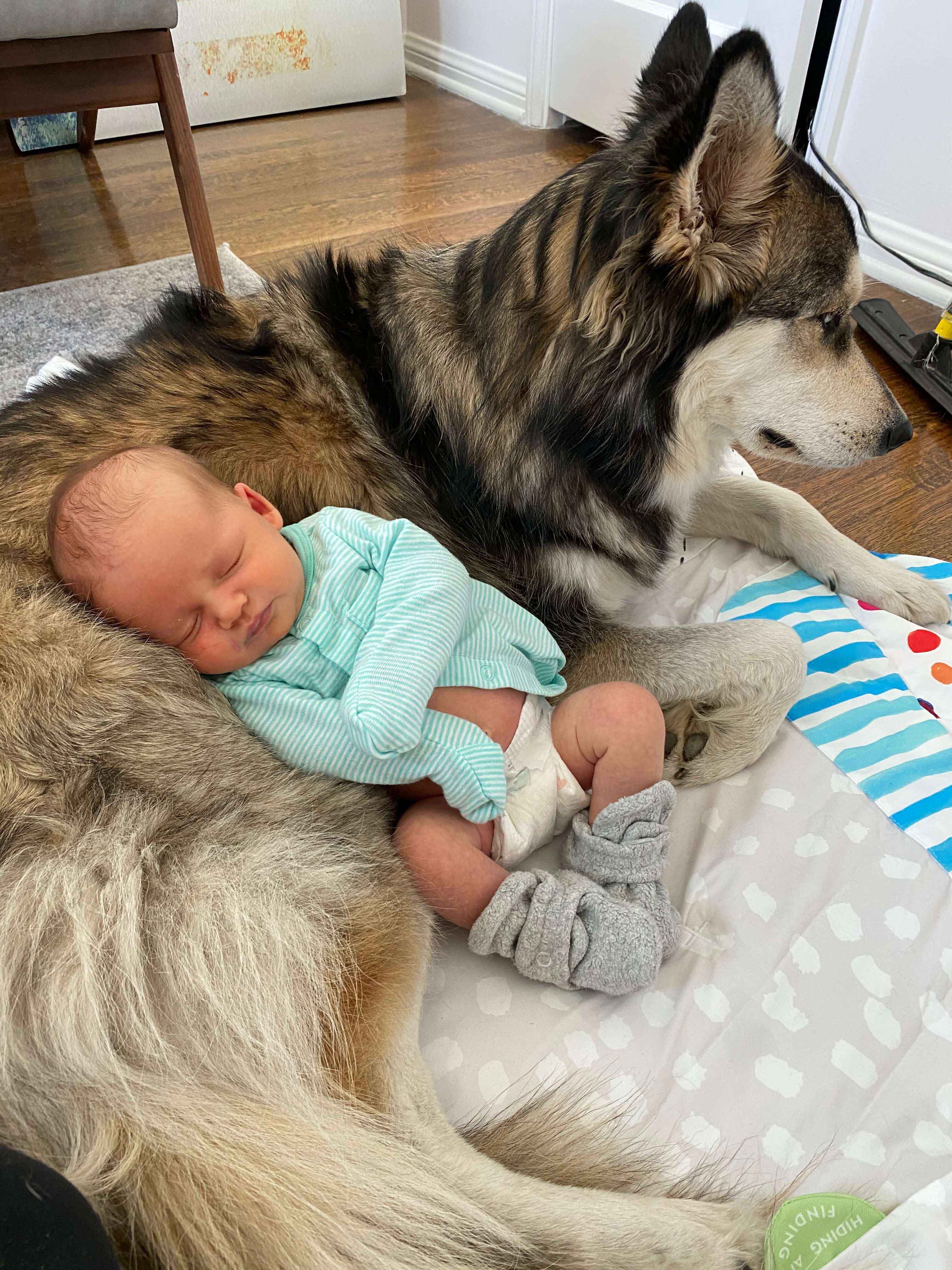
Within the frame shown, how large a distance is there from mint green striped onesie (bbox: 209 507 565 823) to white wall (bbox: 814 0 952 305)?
214cm

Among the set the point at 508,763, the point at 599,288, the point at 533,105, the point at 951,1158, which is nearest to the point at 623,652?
the point at 508,763

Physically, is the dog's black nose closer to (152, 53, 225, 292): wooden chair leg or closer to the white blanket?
the white blanket

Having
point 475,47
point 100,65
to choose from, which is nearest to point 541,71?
point 475,47

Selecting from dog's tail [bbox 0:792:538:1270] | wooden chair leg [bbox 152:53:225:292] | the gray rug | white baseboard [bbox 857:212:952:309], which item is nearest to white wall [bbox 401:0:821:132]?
white baseboard [bbox 857:212:952:309]

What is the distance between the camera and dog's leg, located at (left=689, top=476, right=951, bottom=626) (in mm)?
1577

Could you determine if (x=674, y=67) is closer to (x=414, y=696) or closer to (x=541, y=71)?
(x=414, y=696)

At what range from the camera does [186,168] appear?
257 centimetres

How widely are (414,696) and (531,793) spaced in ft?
0.83

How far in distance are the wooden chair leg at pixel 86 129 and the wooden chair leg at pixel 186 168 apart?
146cm

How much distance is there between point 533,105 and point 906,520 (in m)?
3.00

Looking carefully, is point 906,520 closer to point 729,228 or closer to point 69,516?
point 729,228

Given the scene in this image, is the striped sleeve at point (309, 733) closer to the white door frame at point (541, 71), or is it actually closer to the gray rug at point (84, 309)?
the gray rug at point (84, 309)

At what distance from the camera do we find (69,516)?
1.01m

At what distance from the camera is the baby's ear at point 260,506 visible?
1138 mm
